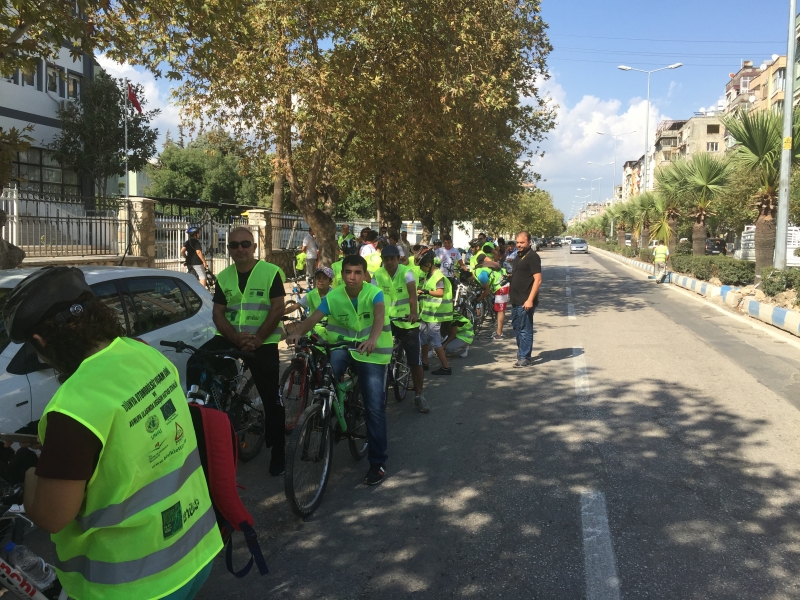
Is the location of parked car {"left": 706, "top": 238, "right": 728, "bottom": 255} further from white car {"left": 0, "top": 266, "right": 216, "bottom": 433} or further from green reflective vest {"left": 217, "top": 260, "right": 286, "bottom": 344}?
green reflective vest {"left": 217, "top": 260, "right": 286, "bottom": 344}

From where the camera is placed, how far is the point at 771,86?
190 feet

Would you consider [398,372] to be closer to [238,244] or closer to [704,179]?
[238,244]

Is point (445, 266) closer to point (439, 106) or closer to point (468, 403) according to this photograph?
point (439, 106)

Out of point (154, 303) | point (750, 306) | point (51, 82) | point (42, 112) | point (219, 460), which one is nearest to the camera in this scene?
point (219, 460)

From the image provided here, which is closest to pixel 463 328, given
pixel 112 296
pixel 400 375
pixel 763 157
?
pixel 400 375

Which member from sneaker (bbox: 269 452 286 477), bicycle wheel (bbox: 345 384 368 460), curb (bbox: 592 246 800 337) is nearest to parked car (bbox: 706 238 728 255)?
curb (bbox: 592 246 800 337)

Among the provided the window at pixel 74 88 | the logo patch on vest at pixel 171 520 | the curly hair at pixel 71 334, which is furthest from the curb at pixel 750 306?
the window at pixel 74 88

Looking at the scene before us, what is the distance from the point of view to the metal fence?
1247 cm

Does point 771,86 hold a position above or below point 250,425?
above

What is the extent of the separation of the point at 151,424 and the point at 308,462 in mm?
2854

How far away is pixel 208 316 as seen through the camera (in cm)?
619

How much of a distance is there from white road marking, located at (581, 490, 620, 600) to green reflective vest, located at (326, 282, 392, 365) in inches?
67.5

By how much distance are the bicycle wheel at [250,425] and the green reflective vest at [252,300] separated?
1.60 feet

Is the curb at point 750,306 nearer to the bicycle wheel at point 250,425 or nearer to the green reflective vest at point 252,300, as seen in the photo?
the bicycle wheel at point 250,425
